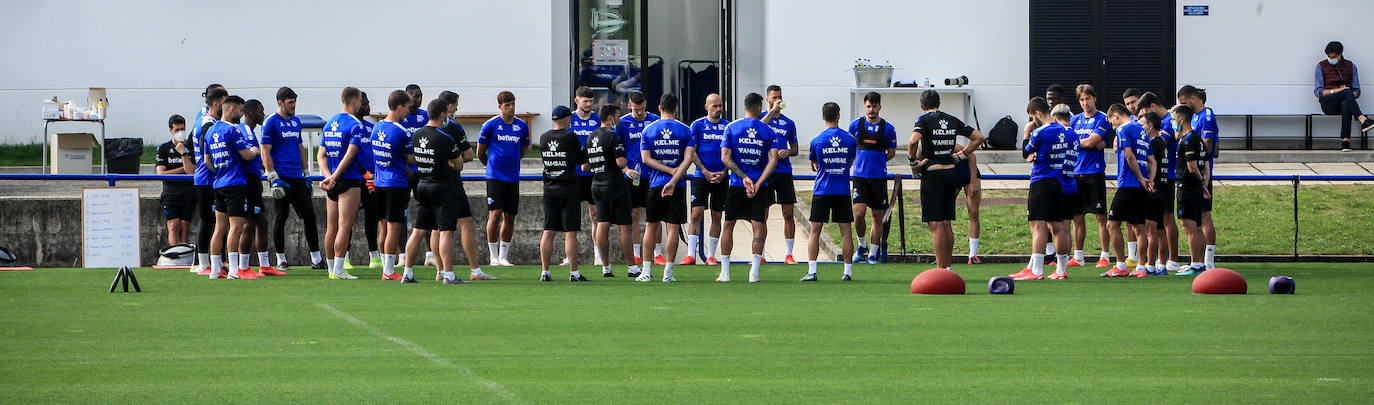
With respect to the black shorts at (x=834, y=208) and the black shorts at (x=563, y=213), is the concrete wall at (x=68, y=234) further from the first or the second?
the black shorts at (x=834, y=208)

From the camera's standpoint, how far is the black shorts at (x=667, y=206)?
43.3 ft

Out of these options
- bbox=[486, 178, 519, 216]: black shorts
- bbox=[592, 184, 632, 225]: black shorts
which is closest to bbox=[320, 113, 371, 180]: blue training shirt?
bbox=[486, 178, 519, 216]: black shorts

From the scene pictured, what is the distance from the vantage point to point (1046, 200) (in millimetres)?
13164

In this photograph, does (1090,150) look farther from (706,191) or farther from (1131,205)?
(706,191)

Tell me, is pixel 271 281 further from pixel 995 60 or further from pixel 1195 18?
pixel 1195 18

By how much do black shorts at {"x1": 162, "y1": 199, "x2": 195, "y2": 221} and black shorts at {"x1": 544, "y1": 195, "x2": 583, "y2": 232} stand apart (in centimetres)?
479

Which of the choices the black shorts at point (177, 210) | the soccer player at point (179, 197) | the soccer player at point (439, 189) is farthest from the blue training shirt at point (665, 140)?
the black shorts at point (177, 210)

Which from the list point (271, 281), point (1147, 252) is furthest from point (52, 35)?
point (1147, 252)

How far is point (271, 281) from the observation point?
43.5 ft

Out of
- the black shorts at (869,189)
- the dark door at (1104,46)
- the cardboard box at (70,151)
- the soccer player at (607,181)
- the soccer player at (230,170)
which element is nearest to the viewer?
the soccer player at (607,181)

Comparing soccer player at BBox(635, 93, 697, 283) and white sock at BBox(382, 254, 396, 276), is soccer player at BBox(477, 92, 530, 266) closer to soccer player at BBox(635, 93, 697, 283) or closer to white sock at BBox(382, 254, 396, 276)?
white sock at BBox(382, 254, 396, 276)

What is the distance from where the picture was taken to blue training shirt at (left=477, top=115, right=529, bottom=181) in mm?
13859

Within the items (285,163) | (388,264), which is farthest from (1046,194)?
(285,163)

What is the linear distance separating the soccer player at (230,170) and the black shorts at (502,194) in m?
2.12
